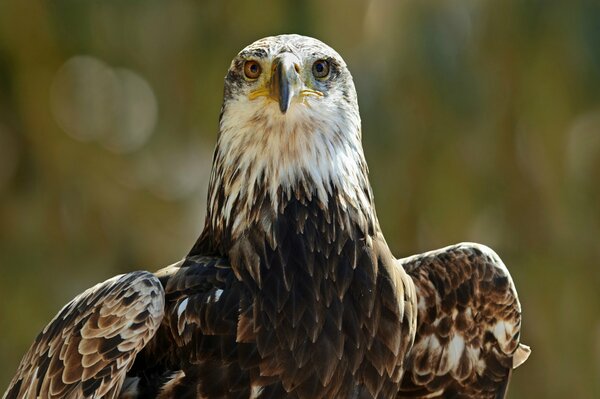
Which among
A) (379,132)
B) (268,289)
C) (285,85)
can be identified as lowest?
(379,132)

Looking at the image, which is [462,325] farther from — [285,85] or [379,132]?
[379,132]

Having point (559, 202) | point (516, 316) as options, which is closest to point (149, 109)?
point (559, 202)

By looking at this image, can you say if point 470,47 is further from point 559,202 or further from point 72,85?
point 72,85

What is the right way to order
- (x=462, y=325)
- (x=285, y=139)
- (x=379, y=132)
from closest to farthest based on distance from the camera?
1. (x=285, y=139)
2. (x=462, y=325)
3. (x=379, y=132)

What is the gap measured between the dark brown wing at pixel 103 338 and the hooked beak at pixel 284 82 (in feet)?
2.91

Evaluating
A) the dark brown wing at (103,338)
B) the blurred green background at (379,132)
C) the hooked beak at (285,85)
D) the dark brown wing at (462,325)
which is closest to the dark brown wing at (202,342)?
the dark brown wing at (103,338)

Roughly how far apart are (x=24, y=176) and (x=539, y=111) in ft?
15.5

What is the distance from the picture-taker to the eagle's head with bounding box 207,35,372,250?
485 cm

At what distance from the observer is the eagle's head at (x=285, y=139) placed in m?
4.85

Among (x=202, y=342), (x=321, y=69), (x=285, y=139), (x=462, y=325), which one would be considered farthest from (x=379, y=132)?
(x=202, y=342)

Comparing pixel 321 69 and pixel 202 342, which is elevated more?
pixel 321 69

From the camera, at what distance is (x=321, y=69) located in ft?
16.2

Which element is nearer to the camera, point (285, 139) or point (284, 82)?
point (284, 82)

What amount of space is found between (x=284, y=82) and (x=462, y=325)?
153cm
